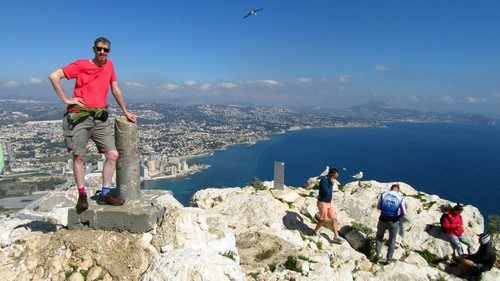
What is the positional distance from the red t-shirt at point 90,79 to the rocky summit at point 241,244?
1.96 meters

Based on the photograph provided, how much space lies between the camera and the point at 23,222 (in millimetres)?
6457

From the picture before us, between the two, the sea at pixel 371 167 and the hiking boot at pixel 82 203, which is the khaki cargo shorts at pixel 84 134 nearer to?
the hiking boot at pixel 82 203

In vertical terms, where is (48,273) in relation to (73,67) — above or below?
below

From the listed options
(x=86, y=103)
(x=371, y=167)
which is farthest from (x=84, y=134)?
(x=371, y=167)

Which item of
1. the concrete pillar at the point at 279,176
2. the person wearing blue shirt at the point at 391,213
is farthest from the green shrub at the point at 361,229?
the concrete pillar at the point at 279,176

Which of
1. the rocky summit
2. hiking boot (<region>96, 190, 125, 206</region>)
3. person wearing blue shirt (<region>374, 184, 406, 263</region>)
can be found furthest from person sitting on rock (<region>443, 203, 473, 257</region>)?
hiking boot (<region>96, 190, 125, 206</region>)

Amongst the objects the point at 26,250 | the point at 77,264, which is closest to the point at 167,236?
the point at 77,264

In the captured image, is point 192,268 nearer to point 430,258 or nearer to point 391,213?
point 391,213

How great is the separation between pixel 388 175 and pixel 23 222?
58.0m

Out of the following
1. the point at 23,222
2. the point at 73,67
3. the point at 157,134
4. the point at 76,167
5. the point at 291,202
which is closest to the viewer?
the point at 73,67

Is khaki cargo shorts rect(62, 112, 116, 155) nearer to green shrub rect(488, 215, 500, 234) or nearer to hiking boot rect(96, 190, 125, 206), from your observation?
hiking boot rect(96, 190, 125, 206)

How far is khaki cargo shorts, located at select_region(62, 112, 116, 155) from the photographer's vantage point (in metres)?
4.80

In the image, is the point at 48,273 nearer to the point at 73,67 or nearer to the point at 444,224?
the point at 73,67

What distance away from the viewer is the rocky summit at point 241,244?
4.74 m
